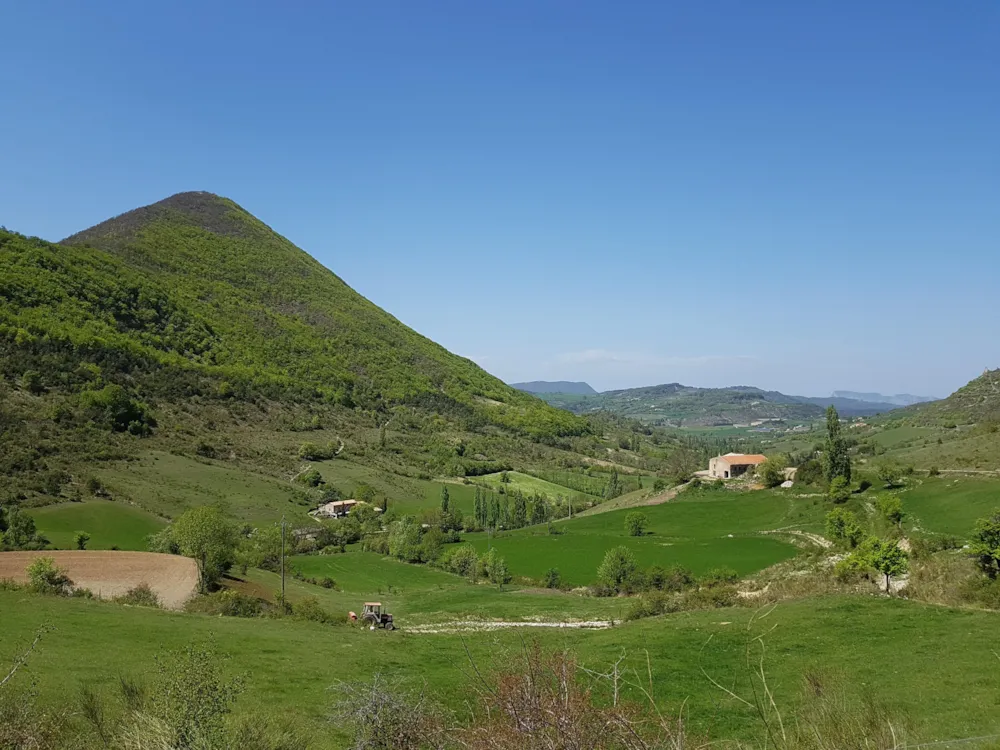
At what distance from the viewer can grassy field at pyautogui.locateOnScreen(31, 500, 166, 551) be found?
6075cm

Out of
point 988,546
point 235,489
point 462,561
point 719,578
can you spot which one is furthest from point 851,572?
point 235,489

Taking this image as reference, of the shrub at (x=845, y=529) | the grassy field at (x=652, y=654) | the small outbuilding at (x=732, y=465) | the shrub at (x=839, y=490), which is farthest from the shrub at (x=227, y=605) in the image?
the small outbuilding at (x=732, y=465)

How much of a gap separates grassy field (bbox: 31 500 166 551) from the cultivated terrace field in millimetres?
381

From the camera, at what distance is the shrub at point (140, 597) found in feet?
111

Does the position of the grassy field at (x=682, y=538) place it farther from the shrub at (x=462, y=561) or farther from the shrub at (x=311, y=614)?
the shrub at (x=311, y=614)

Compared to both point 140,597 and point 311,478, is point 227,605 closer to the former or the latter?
point 140,597

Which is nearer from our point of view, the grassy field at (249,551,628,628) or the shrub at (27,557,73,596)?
the shrub at (27,557,73,596)

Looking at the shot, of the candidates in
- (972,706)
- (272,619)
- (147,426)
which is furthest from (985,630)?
(147,426)

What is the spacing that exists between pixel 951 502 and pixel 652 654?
181ft

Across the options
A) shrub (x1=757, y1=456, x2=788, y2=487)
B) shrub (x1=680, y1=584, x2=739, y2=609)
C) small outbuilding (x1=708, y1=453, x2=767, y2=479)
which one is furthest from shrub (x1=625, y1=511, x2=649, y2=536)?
shrub (x1=680, y1=584, x2=739, y2=609)

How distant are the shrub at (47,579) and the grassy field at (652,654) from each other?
2304mm

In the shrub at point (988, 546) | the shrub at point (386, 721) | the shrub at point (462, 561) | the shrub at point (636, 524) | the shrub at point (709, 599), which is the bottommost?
the shrub at point (462, 561)

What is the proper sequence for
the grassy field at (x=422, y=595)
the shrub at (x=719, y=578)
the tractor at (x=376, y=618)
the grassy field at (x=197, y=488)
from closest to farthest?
1. the tractor at (x=376, y=618)
2. the shrub at (x=719, y=578)
3. the grassy field at (x=422, y=595)
4. the grassy field at (x=197, y=488)

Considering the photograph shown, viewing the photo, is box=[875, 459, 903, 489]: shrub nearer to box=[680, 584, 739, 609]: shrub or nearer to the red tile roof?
the red tile roof
